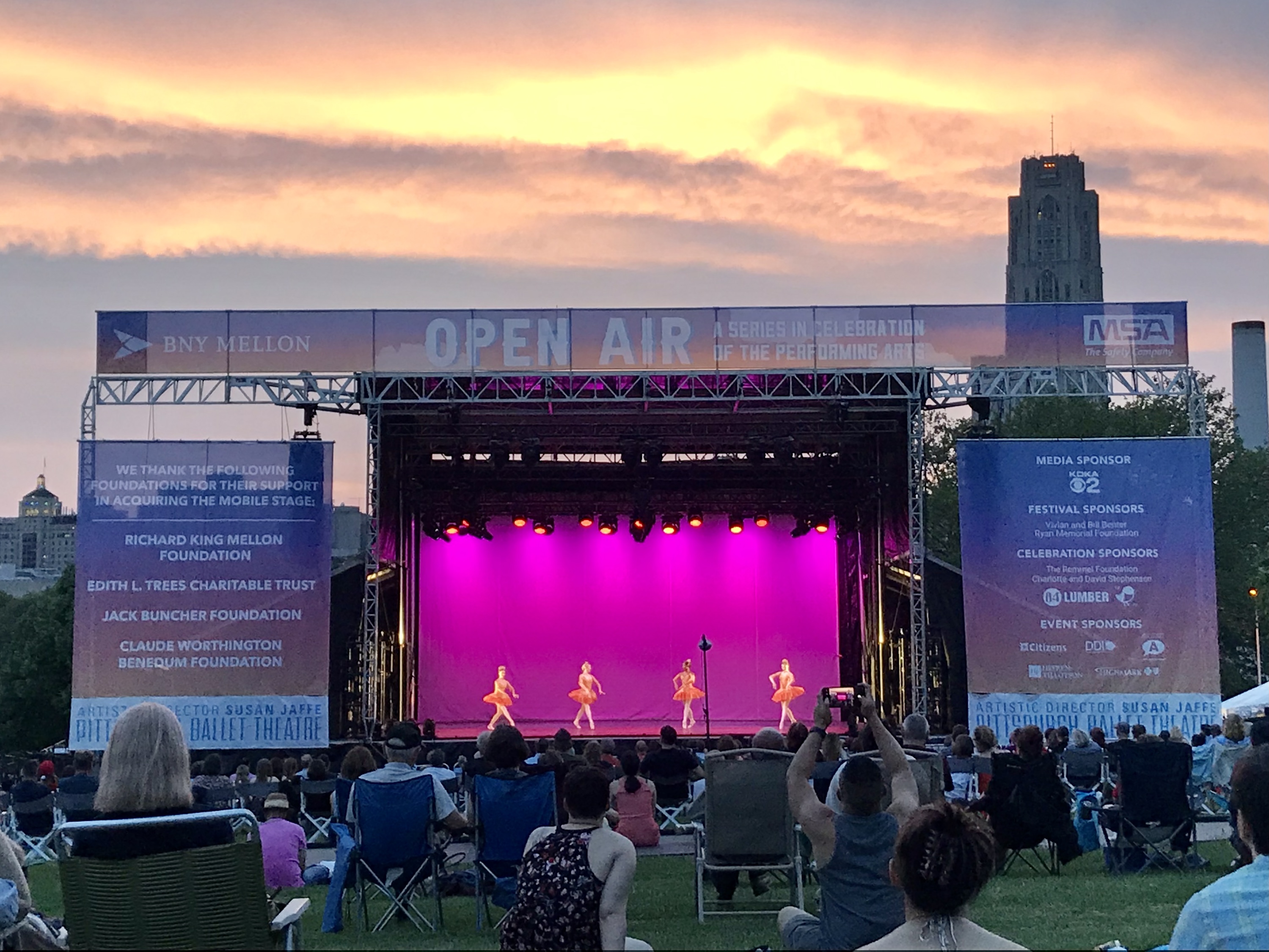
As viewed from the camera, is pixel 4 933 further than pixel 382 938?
No

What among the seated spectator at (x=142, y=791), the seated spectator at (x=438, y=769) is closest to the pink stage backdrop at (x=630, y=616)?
the seated spectator at (x=438, y=769)

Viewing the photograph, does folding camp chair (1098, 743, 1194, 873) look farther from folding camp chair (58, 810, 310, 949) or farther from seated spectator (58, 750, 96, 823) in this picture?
seated spectator (58, 750, 96, 823)

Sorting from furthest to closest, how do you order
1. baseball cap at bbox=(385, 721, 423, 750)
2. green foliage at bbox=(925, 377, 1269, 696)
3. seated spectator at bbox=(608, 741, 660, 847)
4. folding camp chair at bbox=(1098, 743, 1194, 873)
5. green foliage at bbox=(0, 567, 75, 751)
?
1. green foliage at bbox=(0, 567, 75, 751)
2. green foliage at bbox=(925, 377, 1269, 696)
3. folding camp chair at bbox=(1098, 743, 1194, 873)
4. seated spectator at bbox=(608, 741, 660, 847)
5. baseball cap at bbox=(385, 721, 423, 750)

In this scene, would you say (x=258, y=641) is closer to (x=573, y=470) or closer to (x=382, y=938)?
(x=573, y=470)

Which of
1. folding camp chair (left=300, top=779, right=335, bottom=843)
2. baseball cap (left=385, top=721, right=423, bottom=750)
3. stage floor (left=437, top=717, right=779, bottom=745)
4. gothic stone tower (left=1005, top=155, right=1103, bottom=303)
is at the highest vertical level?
gothic stone tower (left=1005, top=155, right=1103, bottom=303)

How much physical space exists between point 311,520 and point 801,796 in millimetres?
13578

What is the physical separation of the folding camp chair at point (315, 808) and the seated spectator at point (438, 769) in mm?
749

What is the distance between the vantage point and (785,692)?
75.1 feet

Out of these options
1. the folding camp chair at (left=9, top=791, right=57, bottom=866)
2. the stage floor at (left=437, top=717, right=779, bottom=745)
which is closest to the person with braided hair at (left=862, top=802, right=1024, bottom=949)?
the folding camp chair at (left=9, top=791, right=57, bottom=866)

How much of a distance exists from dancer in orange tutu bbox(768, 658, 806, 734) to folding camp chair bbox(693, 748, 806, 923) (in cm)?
1454

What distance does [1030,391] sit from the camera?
18.5 meters

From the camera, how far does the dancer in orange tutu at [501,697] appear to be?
74.9 ft

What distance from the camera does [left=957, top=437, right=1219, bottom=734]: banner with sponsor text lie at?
17.8 meters

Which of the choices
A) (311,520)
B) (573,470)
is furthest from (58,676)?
(311,520)
